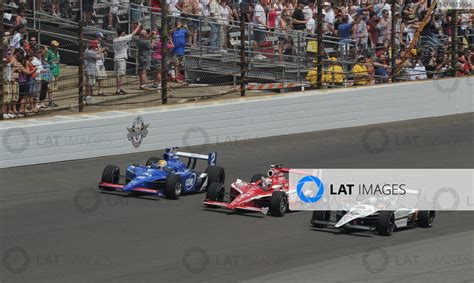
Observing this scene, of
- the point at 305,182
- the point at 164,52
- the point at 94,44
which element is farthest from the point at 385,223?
the point at 94,44

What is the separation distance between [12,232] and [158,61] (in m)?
8.37

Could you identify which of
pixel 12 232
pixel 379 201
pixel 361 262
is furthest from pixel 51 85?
pixel 361 262

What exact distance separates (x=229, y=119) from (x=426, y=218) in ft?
25.3

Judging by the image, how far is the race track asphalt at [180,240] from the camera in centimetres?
1256

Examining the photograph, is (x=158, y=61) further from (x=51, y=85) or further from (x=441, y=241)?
(x=441, y=241)

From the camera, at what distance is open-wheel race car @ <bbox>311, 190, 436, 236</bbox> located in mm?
14820

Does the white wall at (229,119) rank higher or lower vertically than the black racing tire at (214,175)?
higher

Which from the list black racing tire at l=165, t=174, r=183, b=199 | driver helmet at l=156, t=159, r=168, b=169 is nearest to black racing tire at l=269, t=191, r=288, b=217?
black racing tire at l=165, t=174, r=183, b=199

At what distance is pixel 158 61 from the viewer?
2223cm

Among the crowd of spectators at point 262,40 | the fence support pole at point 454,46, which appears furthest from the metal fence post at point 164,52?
the fence support pole at point 454,46

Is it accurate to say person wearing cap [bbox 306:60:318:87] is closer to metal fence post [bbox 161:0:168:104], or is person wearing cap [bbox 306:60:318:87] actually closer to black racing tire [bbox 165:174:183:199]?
metal fence post [bbox 161:0:168:104]

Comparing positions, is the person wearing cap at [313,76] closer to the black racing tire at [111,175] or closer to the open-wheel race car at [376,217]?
the black racing tire at [111,175]

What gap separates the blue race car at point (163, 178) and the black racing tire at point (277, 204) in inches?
71.2

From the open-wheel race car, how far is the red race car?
0.79m
